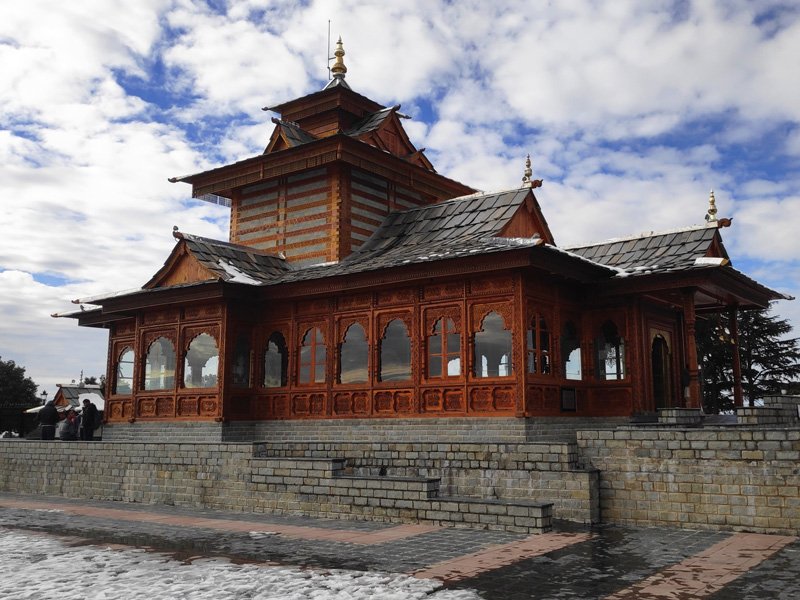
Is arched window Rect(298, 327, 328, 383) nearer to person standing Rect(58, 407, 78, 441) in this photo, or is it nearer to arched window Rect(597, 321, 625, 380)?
arched window Rect(597, 321, 625, 380)

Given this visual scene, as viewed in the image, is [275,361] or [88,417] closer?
[275,361]

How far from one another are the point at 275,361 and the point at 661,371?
371 inches

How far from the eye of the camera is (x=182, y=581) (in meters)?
7.70

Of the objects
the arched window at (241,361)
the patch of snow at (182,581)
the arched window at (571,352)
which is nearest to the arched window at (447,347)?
the arched window at (571,352)

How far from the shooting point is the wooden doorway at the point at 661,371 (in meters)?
17.9

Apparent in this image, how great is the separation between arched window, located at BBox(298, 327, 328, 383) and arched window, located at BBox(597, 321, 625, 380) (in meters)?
6.35

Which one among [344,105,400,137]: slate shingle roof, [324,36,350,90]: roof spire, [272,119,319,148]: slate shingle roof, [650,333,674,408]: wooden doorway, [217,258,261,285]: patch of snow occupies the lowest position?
[650,333,674,408]: wooden doorway

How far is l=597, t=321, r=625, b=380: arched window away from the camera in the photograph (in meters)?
16.9

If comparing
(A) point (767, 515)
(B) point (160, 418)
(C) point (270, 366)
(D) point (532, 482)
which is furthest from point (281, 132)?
(A) point (767, 515)

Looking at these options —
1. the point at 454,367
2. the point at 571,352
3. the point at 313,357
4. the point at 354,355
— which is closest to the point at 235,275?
the point at 313,357

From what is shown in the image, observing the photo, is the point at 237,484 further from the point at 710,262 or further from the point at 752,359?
the point at 752,359

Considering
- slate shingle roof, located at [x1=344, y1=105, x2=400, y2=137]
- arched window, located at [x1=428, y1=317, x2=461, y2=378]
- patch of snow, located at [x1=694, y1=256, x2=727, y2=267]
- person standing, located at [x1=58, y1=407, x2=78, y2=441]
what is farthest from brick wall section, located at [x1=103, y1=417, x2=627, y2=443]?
slate shingle roof, located at [x1=344, y1=105, x2=400, y2=137]

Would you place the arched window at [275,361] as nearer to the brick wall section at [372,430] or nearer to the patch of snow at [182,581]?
the brick wall section at [372,430]

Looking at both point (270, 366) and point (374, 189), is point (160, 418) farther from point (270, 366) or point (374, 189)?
point (374, 189)
